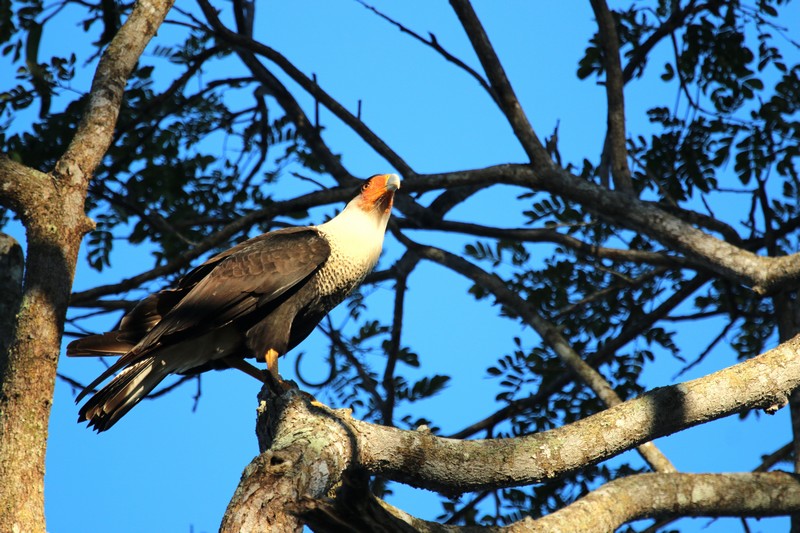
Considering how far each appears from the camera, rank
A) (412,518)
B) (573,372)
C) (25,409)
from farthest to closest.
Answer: (573,372)
(25,409)
(412,518)

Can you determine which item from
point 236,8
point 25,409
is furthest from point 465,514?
point 236,8

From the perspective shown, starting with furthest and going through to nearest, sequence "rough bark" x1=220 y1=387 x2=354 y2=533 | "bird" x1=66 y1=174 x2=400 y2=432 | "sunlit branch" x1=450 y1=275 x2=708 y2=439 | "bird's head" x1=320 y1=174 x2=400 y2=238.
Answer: "sunlit branch" x1=450 y1=275 x2=708 y2=439 → "bird's head" x1=320 y1=174 x2=400 y2=238 → "bird" x1=66 y1=174 x2=400 y2=432 → "rough bark" x1=220 y1=387 x2=354 y2=533

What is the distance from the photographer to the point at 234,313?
140 inches

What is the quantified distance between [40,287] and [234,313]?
853 mm

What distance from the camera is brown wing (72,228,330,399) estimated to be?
339 cm

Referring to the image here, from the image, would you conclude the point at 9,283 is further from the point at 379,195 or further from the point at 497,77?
the point at 497,77

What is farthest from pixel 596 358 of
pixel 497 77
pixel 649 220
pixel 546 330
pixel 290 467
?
pixel 290 467

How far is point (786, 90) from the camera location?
4887 mm

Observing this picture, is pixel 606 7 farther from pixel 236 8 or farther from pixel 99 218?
pixel 99 218

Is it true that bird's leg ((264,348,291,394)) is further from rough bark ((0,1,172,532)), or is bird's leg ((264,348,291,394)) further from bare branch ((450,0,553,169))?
bare branch ((450,0,553,169))

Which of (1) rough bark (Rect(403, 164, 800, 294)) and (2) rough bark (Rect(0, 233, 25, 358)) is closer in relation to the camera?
(2) rough bark (Rect(0, 233, 25, 358))

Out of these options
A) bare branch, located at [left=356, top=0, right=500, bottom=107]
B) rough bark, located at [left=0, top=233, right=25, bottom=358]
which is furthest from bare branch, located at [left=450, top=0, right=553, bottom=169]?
rough bark, located at [left=0, top=233, right=25, bottom=358]

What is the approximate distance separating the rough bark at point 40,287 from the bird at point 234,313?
324mm

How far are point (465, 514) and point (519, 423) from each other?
61cm
